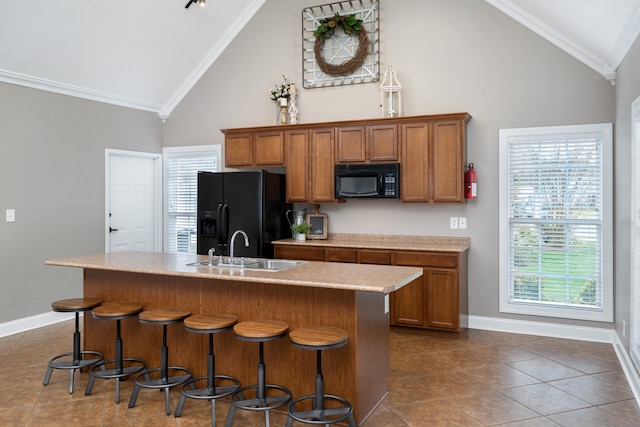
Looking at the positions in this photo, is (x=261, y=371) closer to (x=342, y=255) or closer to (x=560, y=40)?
(x=342, y=255)

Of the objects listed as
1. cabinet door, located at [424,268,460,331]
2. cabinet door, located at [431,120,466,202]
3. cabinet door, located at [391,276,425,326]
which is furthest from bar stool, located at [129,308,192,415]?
cabinet door, located at [431,120,466,202]

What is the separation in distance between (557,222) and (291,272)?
3.04 metres

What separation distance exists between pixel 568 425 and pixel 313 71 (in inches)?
177

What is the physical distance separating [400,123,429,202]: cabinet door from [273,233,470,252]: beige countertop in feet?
1.64

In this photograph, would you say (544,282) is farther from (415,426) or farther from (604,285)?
(415,426)

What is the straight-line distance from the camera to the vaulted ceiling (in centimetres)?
411

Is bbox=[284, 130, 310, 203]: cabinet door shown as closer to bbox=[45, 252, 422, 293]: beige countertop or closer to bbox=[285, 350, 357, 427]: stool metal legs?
bbox=[45, 252, 422, 293]: beige countertop

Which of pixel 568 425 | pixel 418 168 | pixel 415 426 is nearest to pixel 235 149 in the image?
pixel 418 168

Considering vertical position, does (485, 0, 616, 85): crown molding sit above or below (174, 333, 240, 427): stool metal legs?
above

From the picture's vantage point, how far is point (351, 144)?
17.5 feet

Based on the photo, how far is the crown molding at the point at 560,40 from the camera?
4.53 metres

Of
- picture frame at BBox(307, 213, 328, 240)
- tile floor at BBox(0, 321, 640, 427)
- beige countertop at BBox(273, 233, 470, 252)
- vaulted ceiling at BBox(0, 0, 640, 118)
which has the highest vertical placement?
vaulted ceiling at BBox(0, 0, 640, 118)

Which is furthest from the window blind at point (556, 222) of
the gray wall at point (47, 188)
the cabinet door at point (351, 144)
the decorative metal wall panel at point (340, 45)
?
the gray wall at point (47, 188)

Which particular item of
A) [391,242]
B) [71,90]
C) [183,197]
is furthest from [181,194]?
[391,242]
